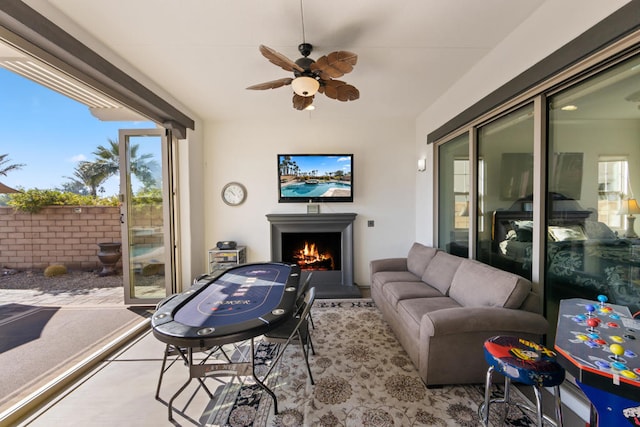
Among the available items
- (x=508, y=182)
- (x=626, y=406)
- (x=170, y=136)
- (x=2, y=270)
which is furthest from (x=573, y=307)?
(x=2, y=270)

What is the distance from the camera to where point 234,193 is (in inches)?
167

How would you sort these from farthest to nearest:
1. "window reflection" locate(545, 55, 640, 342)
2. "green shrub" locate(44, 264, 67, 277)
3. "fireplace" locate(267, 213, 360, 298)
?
"green shrub" locate(44, 264, 67, 277) → "fireplace" locate(267, 213, 360, 298) → "window reflection" locate(545, 55, 640, 342)

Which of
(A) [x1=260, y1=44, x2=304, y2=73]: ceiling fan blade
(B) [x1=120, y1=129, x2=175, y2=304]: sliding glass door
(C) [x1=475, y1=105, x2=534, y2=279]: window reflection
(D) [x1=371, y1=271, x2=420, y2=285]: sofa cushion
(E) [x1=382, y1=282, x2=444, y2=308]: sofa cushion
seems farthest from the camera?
(B) [x1=120, y1=129, x2=175, y2=304]: sliding glass door

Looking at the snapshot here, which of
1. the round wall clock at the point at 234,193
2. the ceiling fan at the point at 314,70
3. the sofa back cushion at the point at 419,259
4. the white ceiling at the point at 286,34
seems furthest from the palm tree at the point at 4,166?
the sofa back cushion at the point at 419,259

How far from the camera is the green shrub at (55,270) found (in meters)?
4.70

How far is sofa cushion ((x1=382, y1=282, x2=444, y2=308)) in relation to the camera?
2.61m

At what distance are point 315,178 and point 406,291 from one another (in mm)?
2281

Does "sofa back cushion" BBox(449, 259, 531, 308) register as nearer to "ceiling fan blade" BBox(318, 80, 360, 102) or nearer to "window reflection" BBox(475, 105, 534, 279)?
"window reflection" BBox(475, 105, 534, 279)

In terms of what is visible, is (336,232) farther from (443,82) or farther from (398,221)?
(443,82)

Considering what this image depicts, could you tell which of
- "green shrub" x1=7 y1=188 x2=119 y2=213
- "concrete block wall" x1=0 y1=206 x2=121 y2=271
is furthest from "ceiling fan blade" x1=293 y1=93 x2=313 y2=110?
"green shrub" x1=7 y1=188 x2=119 y2=213

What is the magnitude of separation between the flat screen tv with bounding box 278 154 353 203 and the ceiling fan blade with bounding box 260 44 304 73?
82.8 inches

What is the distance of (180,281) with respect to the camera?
12.0 feet

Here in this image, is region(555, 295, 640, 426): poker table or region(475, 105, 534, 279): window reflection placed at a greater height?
region(475, 105, 534, 279): window reflection

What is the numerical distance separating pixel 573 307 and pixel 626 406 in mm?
534
